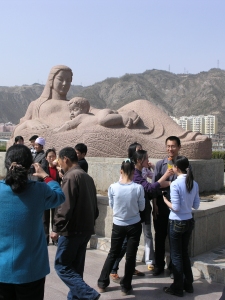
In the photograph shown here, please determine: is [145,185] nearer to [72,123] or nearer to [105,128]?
[105,128]

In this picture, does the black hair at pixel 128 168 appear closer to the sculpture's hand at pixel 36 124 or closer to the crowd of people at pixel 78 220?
the crowd of people at pixel 78 220

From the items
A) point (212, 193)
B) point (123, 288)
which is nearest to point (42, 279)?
point (123, 288)

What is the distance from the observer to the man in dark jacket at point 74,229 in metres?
2.88

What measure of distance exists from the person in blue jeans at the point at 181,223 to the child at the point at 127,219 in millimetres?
280

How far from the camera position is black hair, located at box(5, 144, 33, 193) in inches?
82.1

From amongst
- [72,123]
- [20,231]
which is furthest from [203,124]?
[20,231]

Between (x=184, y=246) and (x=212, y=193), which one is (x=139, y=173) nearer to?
(x=184, y=246)

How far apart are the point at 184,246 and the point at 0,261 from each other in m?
1.77

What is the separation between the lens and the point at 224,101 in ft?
209

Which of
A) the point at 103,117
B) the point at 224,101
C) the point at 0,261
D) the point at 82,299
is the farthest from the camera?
the point at 224,101

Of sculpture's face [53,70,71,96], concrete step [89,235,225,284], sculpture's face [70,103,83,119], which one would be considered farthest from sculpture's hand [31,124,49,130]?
concrete step [89,235,225,284]

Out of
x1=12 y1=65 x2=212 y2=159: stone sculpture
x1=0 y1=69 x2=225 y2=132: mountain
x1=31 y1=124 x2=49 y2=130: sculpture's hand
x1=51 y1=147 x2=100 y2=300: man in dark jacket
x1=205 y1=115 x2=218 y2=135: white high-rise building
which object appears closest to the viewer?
x1=51 y1=147 x2=100 y2=300: man in dark jacket

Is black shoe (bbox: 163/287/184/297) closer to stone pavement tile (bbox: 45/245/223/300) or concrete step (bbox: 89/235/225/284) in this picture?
stone pavement tile (bbox: 45/245/223/300)

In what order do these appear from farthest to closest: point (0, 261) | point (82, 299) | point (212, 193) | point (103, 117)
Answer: point (103, 117) → point (212, 193) → point (82, 299) → point (0, 261)
